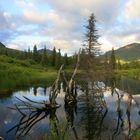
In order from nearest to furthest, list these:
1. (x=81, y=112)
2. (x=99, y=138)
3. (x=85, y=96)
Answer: (x=99, y=138), (x=81, y=112), (x=85, y=96)

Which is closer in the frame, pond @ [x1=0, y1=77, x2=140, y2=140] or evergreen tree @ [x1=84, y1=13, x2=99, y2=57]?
pond @ [x1=0, y1=77, x2=140, y2=140]

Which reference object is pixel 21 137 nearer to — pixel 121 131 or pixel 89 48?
pixel 121 131

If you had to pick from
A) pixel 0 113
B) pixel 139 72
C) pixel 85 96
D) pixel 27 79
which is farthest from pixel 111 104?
pixel 139 72

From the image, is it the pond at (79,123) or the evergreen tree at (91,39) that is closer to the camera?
the pond at (79,123)

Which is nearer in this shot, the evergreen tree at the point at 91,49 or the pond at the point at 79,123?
the pond at the point at 79,123

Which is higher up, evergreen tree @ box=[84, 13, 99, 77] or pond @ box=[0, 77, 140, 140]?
evergreen tree @ box=[84, 13, 99, 77]

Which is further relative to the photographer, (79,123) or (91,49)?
(91,49)

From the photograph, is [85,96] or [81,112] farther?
[85,96]

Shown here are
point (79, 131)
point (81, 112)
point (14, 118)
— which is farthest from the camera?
point (81, 112)

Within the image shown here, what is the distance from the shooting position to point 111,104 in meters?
47.0

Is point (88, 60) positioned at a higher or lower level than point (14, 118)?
higher

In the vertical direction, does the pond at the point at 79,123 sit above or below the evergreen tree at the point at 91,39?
below

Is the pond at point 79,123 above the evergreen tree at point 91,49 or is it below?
below

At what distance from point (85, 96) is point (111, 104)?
384 cm
